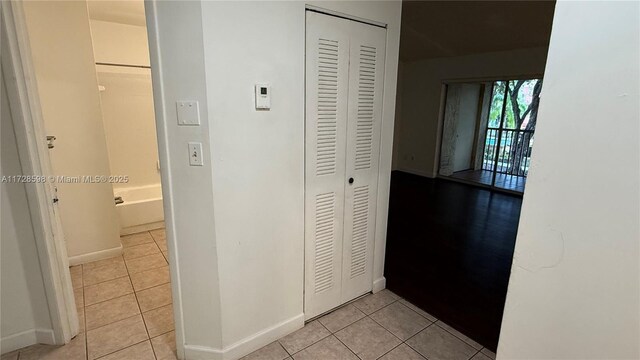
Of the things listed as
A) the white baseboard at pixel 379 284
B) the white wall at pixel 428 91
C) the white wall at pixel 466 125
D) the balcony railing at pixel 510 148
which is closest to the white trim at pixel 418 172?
the white wall at pixel 428 91

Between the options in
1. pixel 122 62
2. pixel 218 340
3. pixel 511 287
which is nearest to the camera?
pixel 511 287

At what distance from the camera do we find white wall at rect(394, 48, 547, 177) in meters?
4.96

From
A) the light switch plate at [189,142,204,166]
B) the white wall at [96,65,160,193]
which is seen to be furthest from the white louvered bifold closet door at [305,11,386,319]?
the white wall at [96,65,160,193]

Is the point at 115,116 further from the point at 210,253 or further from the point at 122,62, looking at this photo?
A: the point at 210,253

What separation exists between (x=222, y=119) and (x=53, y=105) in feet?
6.28

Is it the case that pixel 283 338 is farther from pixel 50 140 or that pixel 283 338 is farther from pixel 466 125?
pixel 466 125

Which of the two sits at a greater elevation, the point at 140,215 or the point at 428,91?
the point at 428,91

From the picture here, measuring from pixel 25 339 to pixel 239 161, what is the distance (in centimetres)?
170

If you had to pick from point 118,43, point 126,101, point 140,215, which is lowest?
point 140,215

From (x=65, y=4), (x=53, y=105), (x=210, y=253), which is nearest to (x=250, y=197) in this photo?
(x=210, y=253)

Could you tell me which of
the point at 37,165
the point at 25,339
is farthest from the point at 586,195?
the point at 25,339

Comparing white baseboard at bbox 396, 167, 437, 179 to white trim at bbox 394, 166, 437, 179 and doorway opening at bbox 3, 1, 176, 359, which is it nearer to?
white trim at bbox 394, 166, 437, 179

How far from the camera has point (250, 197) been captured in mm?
1682

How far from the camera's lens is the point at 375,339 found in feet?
6.48
